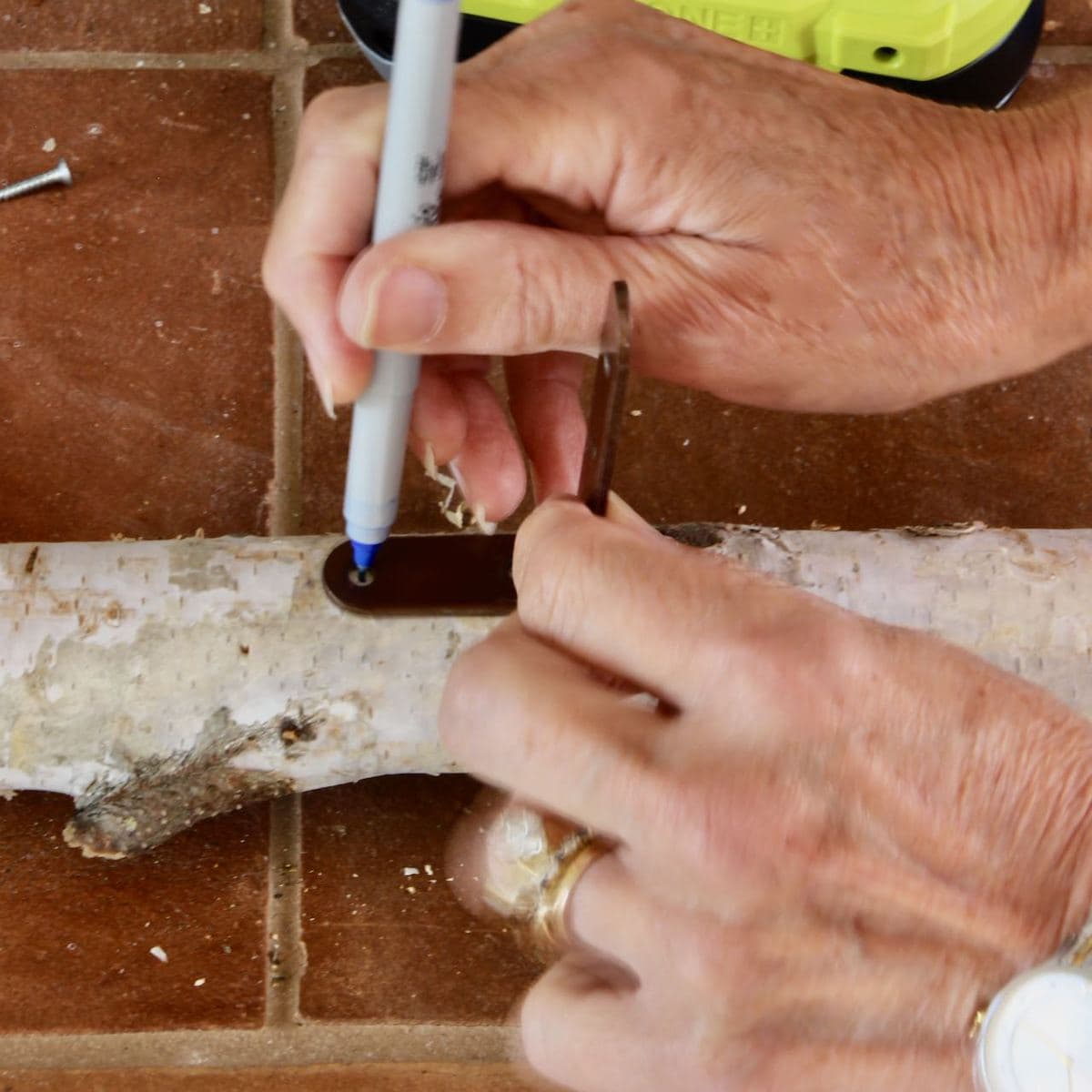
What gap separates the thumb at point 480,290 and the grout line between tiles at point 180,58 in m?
0.52

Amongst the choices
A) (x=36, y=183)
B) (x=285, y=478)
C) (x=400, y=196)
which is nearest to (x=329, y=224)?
(x=400, y=196)

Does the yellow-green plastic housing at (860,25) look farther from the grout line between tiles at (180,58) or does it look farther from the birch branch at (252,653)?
the birch branch at (252,653)

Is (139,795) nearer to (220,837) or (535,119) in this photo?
(220,837)

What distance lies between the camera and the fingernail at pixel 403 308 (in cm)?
56

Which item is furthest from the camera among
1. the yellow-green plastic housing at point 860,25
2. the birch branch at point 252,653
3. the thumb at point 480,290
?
the yellow-green plastic housing at point 860,25

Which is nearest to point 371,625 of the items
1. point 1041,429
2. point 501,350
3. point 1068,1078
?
point 501,350

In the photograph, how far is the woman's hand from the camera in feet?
1.94

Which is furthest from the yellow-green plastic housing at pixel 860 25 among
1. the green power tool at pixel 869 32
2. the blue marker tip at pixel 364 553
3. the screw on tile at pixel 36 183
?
the blue marker tip at pixel 364 553

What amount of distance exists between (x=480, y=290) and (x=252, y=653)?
291mm

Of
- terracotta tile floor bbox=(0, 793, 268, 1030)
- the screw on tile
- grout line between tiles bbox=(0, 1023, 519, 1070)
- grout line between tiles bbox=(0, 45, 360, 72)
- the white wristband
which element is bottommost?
grout line between tiles bbox=(0, 1023, 519, 1070)

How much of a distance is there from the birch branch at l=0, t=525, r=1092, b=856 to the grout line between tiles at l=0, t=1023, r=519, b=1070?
16 cm

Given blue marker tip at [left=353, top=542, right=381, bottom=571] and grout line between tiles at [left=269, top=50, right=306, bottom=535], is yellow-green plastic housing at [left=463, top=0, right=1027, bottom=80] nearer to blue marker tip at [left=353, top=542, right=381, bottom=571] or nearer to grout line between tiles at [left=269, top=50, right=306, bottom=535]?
grout line between tiles at [left=269, top=50, right=306, bottom=535]

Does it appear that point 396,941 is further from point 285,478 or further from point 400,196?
point 400,196

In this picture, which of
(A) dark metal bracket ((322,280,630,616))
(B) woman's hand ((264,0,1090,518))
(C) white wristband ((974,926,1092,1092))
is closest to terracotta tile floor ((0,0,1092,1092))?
(A) dark metal bracket ((322,280,630,616))
